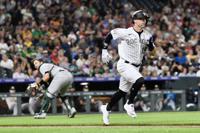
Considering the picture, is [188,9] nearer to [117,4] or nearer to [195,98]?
[117,4]

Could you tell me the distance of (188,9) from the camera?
30438 millimetres

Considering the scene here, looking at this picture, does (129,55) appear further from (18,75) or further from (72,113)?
(18,75)

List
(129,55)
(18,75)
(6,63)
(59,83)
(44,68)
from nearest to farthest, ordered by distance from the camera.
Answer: (129,55), (44,68), (59,83), (18,75), (6,63)

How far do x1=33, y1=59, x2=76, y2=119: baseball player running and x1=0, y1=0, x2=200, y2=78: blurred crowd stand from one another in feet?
14.0

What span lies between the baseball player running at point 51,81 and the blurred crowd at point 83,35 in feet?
14.0

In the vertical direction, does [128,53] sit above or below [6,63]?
above

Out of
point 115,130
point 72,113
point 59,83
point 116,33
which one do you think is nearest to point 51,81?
point 59,83

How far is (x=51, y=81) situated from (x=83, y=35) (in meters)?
8.86

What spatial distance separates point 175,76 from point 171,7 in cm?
820

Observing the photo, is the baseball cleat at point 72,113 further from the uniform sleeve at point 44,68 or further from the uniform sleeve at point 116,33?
the uniform sleeve at point 116,33

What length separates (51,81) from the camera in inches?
699

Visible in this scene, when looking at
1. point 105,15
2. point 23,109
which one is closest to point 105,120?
point 23,109

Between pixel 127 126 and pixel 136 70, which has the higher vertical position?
pixel 136 70

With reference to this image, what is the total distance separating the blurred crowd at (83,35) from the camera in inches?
936
